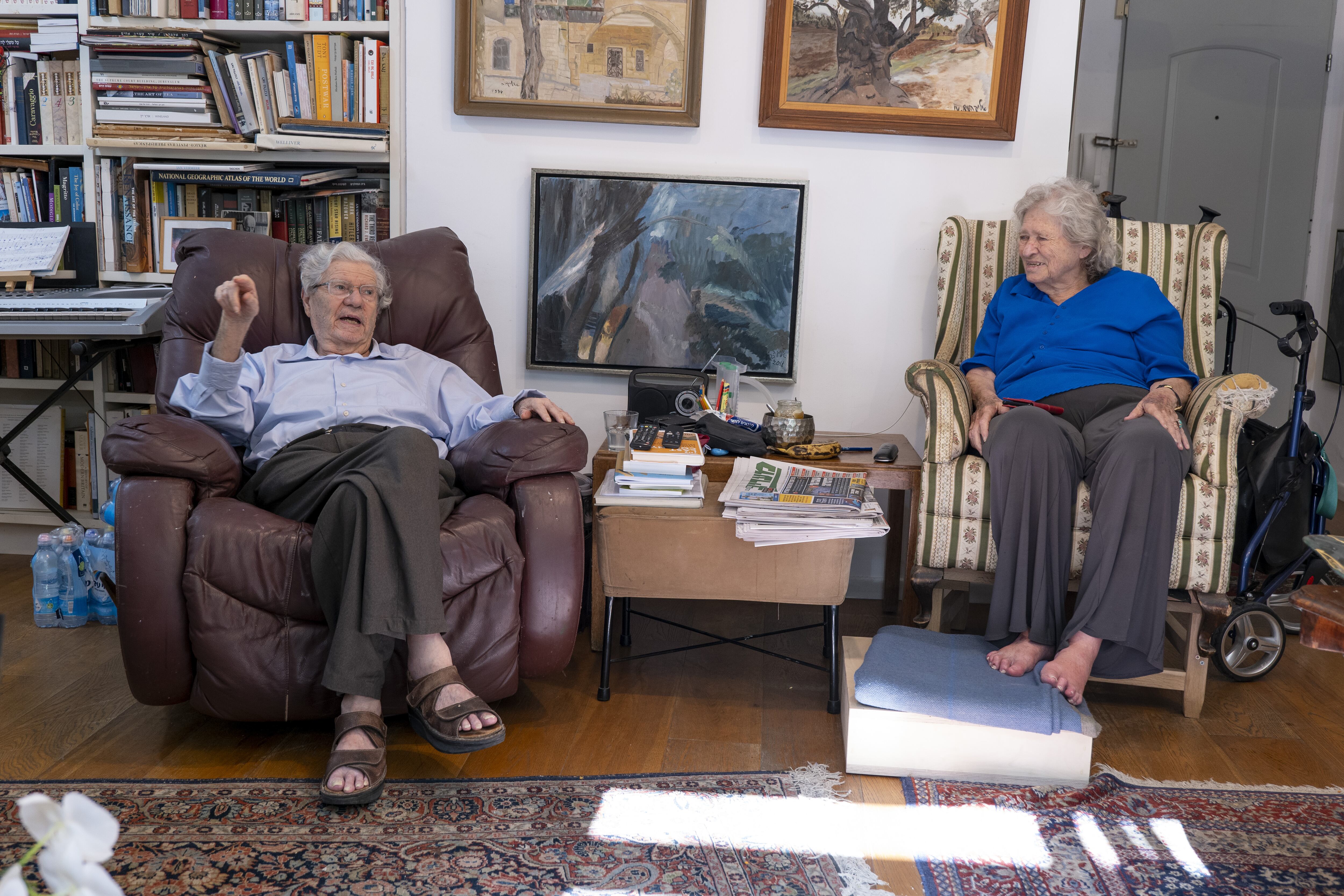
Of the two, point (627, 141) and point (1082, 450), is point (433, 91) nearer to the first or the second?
point (627, 141)

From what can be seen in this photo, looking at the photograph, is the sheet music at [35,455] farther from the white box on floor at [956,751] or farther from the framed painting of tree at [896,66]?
the white box on floor at [956,751]

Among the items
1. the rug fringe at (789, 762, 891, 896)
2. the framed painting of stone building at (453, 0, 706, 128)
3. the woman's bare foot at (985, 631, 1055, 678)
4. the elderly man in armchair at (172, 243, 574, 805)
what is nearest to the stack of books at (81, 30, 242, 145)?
the framed painting of stone building at (453, 0, 706, 128)

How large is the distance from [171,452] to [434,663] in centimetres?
61

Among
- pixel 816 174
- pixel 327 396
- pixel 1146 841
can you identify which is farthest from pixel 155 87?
pixel 1146 841

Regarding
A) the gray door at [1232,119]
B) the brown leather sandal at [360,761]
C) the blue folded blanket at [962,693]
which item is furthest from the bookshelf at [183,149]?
the gray door at [1232,119]

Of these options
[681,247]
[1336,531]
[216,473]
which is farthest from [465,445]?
[1336,531]

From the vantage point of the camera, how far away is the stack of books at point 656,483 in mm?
2225

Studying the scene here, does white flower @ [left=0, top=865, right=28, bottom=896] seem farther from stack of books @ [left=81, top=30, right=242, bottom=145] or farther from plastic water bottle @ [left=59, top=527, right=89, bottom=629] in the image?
stack of books @ [left=81, top=30, right=242, bottom=145]

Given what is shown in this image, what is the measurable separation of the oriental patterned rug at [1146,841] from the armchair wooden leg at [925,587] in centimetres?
51

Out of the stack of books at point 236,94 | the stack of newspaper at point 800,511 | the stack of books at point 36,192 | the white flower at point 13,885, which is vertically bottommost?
the stack of newspaper at point 800,511

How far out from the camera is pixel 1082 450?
2312mm

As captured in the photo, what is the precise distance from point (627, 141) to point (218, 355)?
1331 mm

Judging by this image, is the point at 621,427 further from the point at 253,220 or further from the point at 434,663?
the point at 253,220

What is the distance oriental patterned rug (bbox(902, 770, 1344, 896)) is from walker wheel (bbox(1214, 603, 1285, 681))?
548 mm
